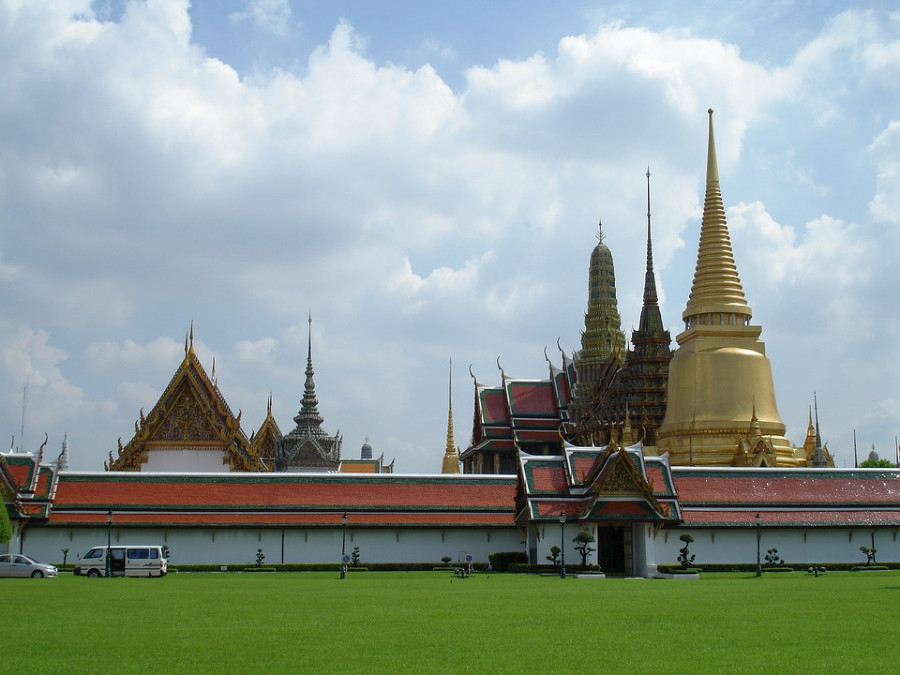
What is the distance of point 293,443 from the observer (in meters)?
74.1

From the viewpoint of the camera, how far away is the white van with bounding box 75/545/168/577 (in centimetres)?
3228

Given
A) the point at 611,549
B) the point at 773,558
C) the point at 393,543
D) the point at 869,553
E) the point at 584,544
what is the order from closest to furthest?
the point at 584,544
the point at 611,549
the point at 773,558
the point at 869,553
the point at 393,543

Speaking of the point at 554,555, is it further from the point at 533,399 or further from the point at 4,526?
the point at 533,399

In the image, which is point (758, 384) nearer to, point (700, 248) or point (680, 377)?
point (680, 377)

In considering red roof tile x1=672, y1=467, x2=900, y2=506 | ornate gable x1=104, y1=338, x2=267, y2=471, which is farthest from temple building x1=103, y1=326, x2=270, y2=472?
red roof tile x1=672, y1=467, x2=900, y2=506

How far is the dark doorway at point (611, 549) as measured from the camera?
37875mm

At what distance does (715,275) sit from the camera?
55125 millimetres

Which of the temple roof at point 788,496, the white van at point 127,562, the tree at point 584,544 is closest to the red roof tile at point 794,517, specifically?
the temple roof at point 788,496

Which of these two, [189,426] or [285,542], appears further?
[189,426]

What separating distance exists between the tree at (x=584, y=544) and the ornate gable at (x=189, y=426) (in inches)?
701

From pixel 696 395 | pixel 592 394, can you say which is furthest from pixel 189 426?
pixel 592 394

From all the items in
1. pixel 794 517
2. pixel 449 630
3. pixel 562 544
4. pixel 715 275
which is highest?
pixel 715 275

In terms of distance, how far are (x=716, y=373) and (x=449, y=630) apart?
40296 mm

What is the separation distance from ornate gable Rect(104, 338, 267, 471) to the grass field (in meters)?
24.5
